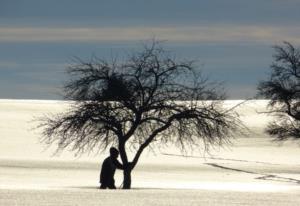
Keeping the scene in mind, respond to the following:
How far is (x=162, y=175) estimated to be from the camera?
4306cm

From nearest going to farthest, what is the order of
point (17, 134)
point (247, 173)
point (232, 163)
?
point (247, 173) → point (232, 163) → point (17, 134)

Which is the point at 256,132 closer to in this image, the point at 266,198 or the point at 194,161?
the point at 194,161

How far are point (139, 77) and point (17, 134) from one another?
123 feet

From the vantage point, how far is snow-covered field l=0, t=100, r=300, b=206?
22281 mm

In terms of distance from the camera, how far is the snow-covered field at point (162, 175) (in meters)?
22.3

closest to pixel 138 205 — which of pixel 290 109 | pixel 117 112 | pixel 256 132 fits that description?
pixel 117 112

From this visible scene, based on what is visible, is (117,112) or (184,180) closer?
(117,112)

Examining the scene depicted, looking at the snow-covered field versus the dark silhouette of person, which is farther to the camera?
the dark silhouette of person

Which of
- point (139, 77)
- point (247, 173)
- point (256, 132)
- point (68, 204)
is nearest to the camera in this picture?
point (68, 204)

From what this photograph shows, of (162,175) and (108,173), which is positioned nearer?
(108,173)

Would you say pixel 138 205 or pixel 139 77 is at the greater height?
pixel 139 77

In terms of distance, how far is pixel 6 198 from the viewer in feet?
69.3

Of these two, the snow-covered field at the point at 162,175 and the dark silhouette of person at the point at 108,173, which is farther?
the dark silhouette of person at the point at 108,173

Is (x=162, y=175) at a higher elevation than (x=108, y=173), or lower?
higher
